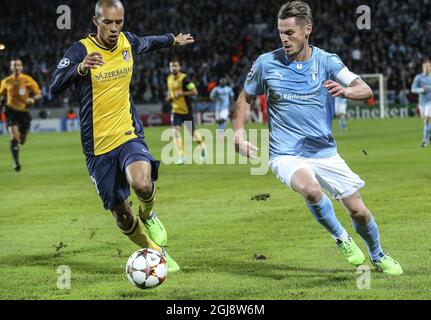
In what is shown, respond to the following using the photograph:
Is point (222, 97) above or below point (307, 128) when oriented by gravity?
below

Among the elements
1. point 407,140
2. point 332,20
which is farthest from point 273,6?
point 407,140

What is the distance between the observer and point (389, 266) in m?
8.03

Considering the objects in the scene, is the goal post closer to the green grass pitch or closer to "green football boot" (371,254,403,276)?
the green grass pitch

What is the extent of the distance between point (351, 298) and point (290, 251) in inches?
102

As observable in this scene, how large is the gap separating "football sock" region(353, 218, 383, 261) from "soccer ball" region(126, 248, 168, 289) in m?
1.85

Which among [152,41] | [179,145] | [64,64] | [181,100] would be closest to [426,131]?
[181,100]

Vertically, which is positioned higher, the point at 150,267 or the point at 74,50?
the point at 74,50

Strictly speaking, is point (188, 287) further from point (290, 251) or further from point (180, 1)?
point (180, 1)

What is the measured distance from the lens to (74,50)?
27.7 ft

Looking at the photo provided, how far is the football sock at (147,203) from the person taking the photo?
8.32 meters

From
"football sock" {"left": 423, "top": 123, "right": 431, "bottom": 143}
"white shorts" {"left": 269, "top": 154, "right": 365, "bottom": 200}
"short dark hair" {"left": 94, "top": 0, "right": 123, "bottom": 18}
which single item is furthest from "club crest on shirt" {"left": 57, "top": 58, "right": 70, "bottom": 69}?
"football sock" {"left": 423, "top": 123, "right": 431, "bottom": 143}

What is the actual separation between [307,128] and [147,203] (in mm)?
1690

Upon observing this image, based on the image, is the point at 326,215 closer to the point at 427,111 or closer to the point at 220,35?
the point at 427,111

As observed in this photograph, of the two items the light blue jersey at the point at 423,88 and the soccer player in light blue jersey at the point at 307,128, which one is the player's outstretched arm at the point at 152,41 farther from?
the light blue jersey at the point at 423,88
